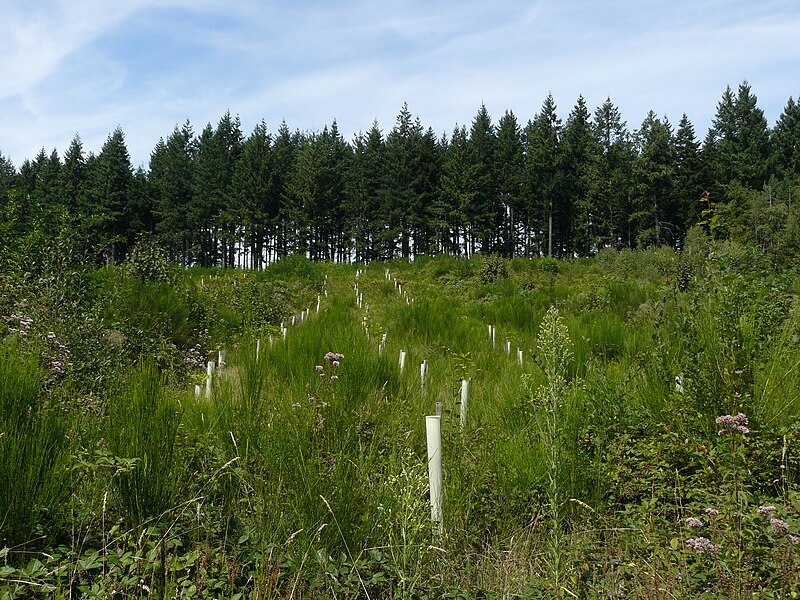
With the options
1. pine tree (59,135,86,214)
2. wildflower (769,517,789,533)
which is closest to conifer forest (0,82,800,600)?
wildflower (769,517,789,533)

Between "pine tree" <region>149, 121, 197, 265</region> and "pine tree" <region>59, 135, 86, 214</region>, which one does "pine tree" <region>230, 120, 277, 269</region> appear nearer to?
"pine tree" <region>149, 121, 197, 265</region>

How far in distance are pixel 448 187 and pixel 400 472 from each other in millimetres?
43532

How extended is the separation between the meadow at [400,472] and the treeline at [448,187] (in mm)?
39894

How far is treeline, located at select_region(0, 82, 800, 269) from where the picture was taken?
142ft

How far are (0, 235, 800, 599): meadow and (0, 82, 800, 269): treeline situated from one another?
39894 millimetres

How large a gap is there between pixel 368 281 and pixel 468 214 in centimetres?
2722

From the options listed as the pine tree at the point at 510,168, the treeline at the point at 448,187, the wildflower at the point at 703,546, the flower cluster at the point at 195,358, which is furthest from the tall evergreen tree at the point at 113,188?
the wildflower at the point at 703,546

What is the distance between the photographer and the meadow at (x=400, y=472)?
180 centimetres

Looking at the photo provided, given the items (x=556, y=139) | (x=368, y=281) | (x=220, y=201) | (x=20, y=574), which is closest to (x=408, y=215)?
(x=556, y=139)

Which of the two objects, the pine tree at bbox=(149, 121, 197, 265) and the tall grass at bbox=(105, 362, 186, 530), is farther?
the pine tree at bbox=(149, 121, 197, 265)

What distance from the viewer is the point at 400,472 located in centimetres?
249

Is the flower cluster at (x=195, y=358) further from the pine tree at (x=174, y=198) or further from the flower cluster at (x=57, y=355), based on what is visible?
the pine tree at (x=174, y=198)

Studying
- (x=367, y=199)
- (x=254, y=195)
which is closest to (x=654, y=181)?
(x=367, y=199)

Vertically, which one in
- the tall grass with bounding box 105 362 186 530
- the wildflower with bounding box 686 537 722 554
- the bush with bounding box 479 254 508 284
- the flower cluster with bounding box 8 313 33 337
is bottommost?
the wildflower with bounding box 686 537 722 554
